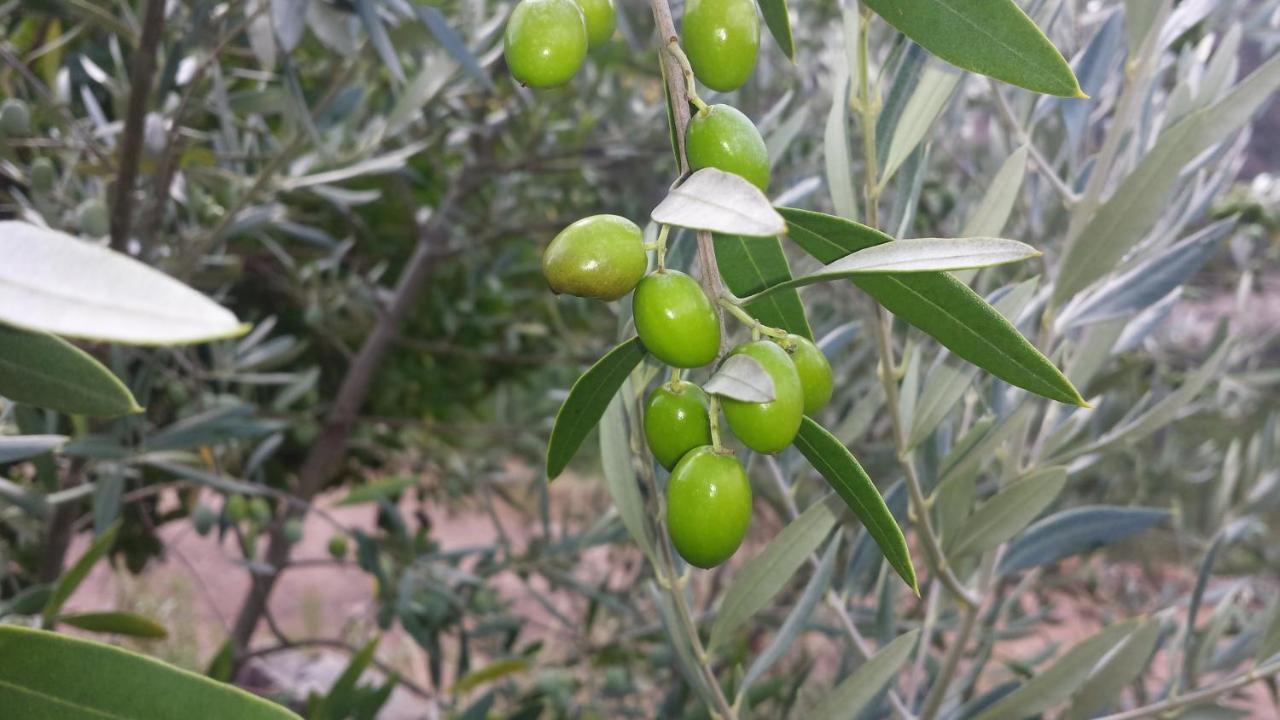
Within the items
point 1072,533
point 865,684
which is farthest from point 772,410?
point 1072,533

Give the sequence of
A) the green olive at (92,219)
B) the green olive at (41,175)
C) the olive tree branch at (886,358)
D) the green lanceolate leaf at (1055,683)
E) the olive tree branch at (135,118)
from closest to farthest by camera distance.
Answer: the olive tree branch at (886,358) → the green lanceolate leaf at (1055,683) → the olive tree branch at (135,118) → the green olive at (92,219) → the green olive at (41,175)

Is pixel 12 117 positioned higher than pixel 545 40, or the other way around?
pixel 545 40

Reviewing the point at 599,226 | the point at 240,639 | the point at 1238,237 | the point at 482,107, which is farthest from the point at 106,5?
the point at 1238,237

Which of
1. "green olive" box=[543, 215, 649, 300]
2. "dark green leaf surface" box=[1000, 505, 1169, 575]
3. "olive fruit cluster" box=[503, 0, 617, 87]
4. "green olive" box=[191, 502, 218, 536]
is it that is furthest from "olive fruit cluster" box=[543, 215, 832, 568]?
"green olive" box=[191, 502, 218, 536]

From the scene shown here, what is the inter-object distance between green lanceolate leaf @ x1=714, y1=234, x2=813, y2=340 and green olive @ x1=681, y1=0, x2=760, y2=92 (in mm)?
86

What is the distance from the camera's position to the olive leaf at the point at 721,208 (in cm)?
34

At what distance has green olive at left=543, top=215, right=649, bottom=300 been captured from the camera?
446mm

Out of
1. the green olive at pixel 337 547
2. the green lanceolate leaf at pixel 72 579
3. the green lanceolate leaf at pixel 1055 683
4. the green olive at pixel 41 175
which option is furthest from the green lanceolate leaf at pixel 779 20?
the green olive at pixel 337 547

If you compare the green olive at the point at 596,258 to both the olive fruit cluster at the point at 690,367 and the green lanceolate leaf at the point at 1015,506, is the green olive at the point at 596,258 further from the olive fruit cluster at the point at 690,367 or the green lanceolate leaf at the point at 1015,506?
the green lanceolate leaf at the point at 1015,506

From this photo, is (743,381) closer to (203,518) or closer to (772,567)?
(772,567)

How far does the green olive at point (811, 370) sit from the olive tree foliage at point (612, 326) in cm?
3

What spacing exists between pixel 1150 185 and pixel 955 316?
415mm

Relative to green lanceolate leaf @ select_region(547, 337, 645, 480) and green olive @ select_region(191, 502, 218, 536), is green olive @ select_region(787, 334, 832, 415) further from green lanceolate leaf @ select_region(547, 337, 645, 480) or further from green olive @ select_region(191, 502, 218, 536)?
green olive @ select_region(191, 502, 218, 536)

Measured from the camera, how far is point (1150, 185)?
29.1 inches
